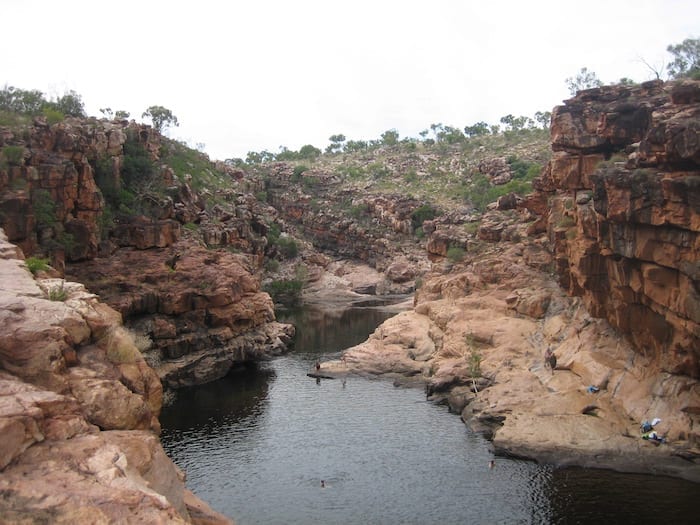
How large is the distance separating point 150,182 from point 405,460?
42956 millimetres

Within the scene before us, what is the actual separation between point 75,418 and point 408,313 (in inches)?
1993

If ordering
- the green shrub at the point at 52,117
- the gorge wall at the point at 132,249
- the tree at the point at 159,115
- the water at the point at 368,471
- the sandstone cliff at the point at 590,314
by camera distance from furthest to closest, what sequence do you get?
the tree at the point at 159,115 → the green shrub at the point at 52,117 → the gorge wall at the point at 132,249 → the sandstone cliff at the point at 590,314 → the water at the point at 368,471

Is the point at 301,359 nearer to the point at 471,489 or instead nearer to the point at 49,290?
the point at 471,489

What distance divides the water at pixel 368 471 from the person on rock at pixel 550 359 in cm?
672

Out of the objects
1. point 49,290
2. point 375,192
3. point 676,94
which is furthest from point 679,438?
point 375,192

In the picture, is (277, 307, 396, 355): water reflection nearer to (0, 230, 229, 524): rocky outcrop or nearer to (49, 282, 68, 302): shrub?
(49, 282, 68, 302): shrub

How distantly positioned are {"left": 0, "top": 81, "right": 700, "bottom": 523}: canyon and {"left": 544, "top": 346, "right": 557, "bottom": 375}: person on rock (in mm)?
370

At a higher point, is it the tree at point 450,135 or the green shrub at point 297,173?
the tree at point 450,135

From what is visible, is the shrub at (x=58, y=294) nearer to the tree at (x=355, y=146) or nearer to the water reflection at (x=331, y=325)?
the water reflection at (x=331, y=325)

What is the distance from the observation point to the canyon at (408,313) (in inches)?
497

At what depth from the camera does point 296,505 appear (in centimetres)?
2883

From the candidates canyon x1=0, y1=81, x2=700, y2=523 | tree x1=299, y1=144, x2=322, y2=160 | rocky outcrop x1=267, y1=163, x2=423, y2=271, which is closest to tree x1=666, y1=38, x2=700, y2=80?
canyon x1=0, y1=81, x2=700, y2=523

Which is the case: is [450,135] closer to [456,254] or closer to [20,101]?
[456,254]

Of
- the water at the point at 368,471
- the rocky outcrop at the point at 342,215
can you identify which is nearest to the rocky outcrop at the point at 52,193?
the water at the point at 368,471
